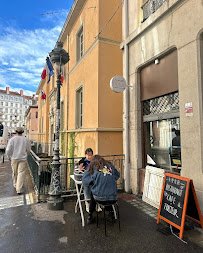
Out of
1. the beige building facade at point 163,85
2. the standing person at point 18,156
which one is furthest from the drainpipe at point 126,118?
the standing person at point 18,156

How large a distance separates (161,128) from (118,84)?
1.74 m

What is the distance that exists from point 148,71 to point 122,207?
3.71 m

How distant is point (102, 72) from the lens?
252 inches

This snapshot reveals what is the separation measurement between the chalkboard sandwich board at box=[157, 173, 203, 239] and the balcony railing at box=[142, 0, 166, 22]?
438 cm

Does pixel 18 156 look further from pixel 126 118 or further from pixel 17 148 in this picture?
pixel 126 118

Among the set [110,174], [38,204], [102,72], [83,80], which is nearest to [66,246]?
[110,174]

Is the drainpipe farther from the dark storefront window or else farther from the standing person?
the standing person

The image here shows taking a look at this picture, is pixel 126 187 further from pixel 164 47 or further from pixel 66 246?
pixel 164 47

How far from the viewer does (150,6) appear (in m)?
5.14

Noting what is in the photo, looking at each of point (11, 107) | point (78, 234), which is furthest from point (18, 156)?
point (11, 107)

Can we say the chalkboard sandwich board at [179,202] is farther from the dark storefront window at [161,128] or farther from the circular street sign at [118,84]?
the circular street sign at [118,84]

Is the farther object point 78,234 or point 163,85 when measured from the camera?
point 163,85

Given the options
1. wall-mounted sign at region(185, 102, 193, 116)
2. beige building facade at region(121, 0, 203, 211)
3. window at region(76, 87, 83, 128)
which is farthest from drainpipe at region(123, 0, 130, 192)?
window at region(76, 87, 83, 128)

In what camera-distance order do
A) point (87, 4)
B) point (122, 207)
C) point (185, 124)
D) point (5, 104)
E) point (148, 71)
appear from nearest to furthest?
point (185, 124) → point (122, 207) → point (148, 71) → point (87, 4) → point (5, 104)
